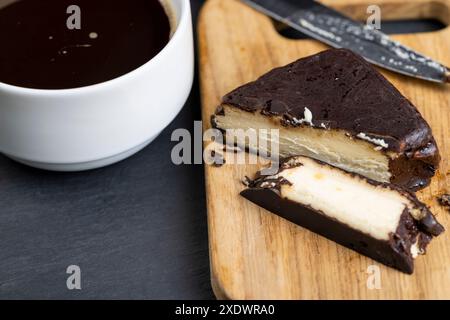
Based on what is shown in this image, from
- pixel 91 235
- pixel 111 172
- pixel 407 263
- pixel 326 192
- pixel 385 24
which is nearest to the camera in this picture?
pixel 407 263

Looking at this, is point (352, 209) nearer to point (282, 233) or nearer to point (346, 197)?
point (346, 197)

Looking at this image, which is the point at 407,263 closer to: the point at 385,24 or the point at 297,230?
the point at 297,230

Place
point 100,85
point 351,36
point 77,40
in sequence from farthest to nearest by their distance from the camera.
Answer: point 351,36, point 77,40, point 100,85

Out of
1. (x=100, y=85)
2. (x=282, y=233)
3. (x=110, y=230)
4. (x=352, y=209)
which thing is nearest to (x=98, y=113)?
(x=100, y=85)

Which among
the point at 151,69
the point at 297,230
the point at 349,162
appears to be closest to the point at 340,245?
the point at 297,230

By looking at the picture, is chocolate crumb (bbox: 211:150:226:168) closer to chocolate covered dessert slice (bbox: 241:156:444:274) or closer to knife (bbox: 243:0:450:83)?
chocolate covered dessert slice (bbox: 241:156:444:274)

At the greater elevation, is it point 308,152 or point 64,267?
point 308,152

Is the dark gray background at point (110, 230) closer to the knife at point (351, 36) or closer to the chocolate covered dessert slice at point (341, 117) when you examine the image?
the chocolate covered dessert slice at point (341, 117)
